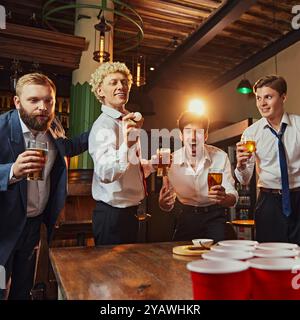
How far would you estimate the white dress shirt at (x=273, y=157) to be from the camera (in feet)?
7.98

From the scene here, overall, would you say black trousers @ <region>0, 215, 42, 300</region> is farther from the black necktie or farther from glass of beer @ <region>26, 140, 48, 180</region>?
the black necktie

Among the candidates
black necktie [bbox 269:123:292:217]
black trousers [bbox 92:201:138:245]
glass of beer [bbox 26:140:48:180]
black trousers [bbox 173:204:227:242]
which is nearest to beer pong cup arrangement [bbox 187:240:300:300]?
glass of beer [bbox 26:140:48:180]

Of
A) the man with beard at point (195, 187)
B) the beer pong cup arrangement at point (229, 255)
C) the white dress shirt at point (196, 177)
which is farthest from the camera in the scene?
the white dress shirt at point (196, 177)

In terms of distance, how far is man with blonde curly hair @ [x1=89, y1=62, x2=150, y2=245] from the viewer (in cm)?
179

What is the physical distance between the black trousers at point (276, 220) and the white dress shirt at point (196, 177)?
37 centimetres

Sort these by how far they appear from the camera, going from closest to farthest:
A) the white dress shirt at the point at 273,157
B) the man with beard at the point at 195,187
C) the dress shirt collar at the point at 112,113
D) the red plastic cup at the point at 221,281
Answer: the red plastic cup at the point at 221,281 < the dress shirt collar at the point at 112,113 < the man with beard at the point at 195,187 < the white dress shirt at the point at 273,157

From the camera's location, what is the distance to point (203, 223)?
2236 millimetres

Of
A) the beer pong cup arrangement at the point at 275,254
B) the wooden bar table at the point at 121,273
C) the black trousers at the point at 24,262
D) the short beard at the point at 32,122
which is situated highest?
the short beard at the point at 32,122

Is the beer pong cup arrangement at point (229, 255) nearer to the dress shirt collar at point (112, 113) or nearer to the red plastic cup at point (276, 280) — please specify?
the red plastic cup at point (276, 280)

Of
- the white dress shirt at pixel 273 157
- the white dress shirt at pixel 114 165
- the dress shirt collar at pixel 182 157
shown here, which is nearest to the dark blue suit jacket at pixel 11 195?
the white dress shirt at pixel 114 165

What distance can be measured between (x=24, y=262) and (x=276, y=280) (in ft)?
4.95

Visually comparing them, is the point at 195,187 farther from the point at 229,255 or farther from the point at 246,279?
the point at 246,279

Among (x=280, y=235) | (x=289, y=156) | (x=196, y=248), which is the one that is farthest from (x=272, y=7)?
(x=196, y=248)

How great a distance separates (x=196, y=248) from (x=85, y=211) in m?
1.79
